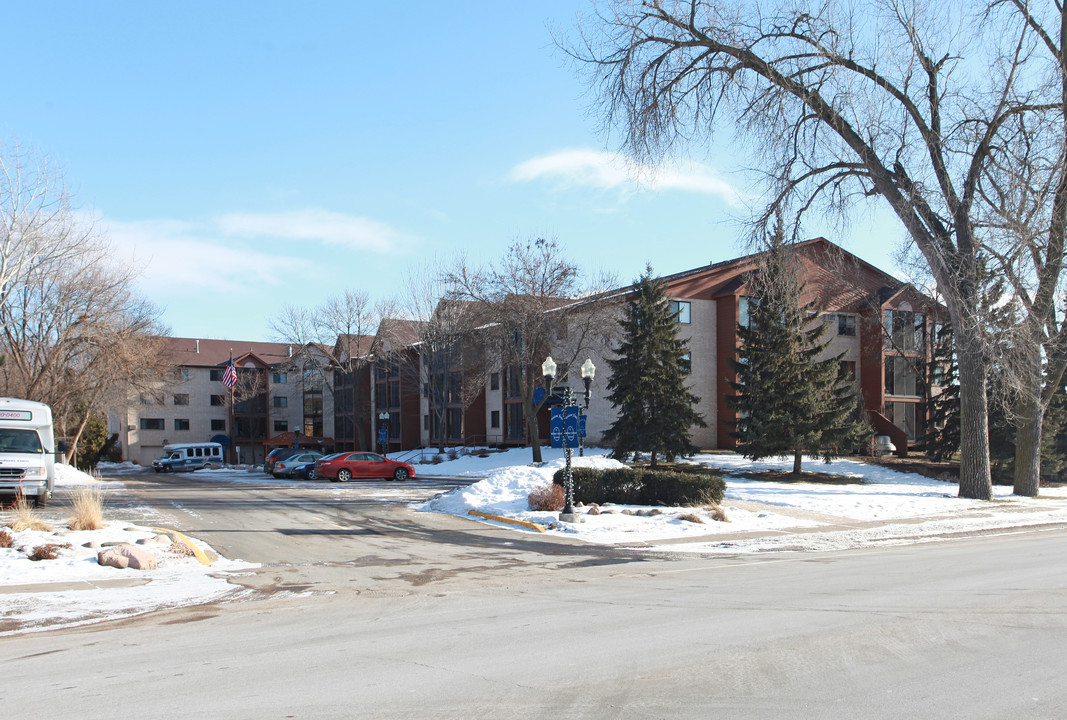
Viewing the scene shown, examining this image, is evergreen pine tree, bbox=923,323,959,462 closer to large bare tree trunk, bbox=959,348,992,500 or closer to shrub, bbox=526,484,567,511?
large bare tree trunk, bbox=959,348,992,500

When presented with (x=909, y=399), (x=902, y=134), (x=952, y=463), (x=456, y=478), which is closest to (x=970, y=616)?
(x=902, y=134)

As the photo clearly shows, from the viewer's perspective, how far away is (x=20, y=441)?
20.9 m

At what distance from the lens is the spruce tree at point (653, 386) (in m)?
36.3

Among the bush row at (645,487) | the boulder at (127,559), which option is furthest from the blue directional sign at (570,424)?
the boulder at (127,559)

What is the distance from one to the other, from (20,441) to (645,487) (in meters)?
15.9

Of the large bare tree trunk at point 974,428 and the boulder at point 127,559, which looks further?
the large bare tree trunk at point 974,428

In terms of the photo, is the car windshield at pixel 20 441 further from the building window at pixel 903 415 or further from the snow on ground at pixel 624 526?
the building window at pixel 903 415

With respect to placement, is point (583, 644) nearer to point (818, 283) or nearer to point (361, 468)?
point (361, 468)

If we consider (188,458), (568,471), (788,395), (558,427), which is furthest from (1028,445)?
(188,458)

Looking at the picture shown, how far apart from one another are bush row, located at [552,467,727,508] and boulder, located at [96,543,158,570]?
11.0m

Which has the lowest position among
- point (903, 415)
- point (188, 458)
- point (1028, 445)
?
point (188, 458)

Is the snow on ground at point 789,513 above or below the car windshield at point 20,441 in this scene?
below

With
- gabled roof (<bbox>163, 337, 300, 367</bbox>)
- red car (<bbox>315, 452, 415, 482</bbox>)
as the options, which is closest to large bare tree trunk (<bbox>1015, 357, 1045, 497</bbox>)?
red car (<bbox>315, 452, 415, 482</bbox>)

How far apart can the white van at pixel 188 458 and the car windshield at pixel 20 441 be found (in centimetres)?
3889
